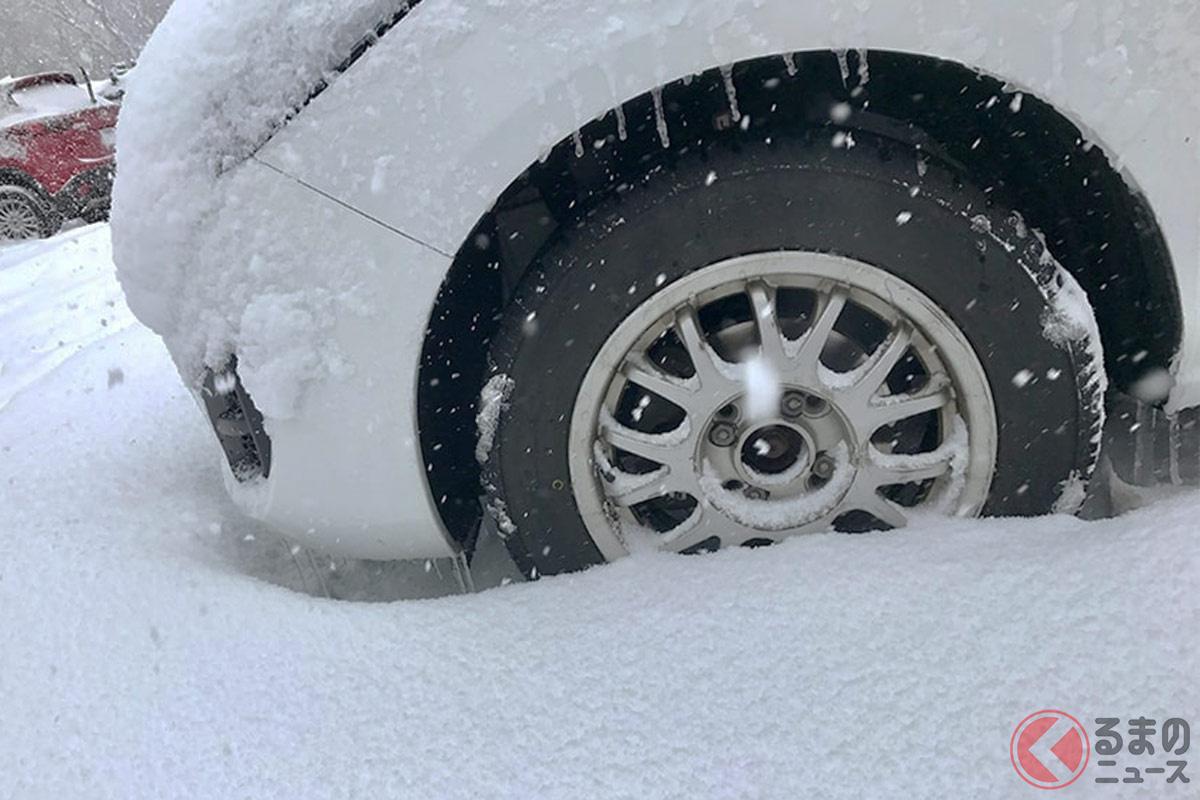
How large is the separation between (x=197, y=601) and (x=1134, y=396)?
70.8 inches

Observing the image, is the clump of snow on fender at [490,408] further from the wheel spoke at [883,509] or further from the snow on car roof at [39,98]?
the snow on car roof at [39,98]

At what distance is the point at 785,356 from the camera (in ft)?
4.93

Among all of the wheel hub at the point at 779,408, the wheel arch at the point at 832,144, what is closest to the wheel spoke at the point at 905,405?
the wheel hub at the point at 779,408

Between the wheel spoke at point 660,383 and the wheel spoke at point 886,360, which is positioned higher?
the wheel spoke at point 886,360

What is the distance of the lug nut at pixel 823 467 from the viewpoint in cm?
158

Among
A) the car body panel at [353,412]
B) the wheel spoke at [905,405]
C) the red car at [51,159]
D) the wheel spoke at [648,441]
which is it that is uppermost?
the wheel spoke at [905,405]

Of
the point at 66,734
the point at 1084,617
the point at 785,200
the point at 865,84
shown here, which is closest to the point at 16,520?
the point at 66,734

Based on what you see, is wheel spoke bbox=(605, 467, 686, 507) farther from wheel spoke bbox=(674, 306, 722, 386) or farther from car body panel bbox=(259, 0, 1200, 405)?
car body panel bbox=(259, 0, 1200, 405)

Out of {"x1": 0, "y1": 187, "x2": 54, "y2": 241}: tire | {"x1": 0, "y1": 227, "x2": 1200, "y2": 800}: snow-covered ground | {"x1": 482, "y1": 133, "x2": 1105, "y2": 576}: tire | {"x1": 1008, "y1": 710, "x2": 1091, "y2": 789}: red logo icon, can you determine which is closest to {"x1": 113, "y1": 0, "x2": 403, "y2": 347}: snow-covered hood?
{"x1": 482, "y1": 133, "x2": 1105, "y2": 576}: tire

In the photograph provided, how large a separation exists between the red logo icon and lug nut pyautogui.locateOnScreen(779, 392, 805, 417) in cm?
→ 62

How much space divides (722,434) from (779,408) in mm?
116

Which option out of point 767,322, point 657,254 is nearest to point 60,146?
point 657,254

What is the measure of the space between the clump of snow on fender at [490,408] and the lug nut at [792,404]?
497mm

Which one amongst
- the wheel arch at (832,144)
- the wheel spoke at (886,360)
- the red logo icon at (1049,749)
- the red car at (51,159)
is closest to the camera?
the red logo icon at (1049,749)
